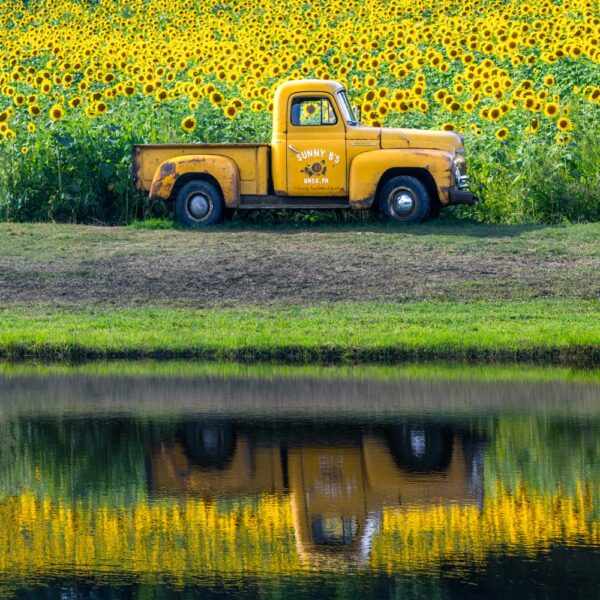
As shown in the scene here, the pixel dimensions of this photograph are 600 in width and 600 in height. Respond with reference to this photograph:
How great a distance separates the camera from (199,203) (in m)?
21.2

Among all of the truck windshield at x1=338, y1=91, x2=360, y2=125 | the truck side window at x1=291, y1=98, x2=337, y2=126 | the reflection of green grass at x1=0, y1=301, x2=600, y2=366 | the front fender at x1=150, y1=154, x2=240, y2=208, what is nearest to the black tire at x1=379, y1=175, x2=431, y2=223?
the truck windshield at x1=338, y1=91, x2=360, y2=125

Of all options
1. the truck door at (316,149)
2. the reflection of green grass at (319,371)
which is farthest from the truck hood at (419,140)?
the reflection of green grass at (319,371)

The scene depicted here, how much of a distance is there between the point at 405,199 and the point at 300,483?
11.8m

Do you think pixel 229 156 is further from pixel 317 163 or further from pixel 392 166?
pixel 392 166

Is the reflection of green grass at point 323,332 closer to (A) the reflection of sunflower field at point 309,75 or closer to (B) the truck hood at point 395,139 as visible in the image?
(B) the truck hood at point 395,139

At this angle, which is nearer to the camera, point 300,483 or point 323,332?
point 300,483

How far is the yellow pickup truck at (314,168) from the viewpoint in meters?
20.4

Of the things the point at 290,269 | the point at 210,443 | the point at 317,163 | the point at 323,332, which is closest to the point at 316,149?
the point at 317,163

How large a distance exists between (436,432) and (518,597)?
155 inches

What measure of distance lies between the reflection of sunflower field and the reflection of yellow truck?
11.4m

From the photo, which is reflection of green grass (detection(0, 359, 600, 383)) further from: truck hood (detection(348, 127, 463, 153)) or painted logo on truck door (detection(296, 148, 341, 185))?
truck hood (detection(348, 127, 463, 153))

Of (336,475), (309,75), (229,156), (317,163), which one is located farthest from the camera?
(309,75)

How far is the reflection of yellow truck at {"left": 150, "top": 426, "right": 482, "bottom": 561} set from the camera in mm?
8188

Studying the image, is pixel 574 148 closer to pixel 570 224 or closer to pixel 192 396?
pixel 570 224
